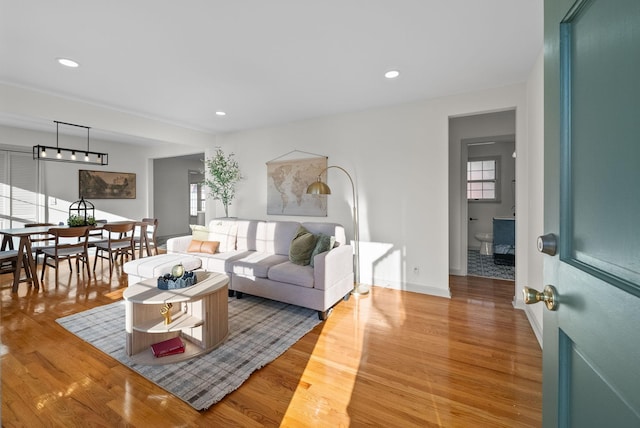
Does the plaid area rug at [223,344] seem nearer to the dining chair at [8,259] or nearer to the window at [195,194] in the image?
the dining chair at [8,259]

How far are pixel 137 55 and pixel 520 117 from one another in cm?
401

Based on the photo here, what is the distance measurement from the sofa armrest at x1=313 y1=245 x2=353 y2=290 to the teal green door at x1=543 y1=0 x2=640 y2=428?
7.21ft

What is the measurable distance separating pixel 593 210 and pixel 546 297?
307 millimetres

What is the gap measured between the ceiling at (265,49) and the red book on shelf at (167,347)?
2.49m

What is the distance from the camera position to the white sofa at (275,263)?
119 inches

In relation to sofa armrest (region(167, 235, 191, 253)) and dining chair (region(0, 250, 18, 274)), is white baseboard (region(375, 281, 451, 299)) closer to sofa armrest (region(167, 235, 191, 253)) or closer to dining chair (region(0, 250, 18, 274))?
sofa armrest (region(167, 235, 191, 253))

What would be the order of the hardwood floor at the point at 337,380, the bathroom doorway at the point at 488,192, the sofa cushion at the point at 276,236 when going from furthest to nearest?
the bathroom doorway at the point at 488,192, the sofa cushion at the point at 276,236, the hardwood floor at the point at 337,380

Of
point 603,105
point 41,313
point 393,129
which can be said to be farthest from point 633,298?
point 41,313

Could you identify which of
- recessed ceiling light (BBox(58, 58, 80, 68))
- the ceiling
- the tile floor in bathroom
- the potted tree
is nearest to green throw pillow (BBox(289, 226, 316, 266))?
the ceiling

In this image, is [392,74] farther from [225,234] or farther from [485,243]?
[485,243]

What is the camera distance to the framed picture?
6290mm

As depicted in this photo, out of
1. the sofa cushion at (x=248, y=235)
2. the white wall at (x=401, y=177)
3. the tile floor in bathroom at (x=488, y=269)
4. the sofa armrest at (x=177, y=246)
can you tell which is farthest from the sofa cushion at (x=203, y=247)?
the tile floor in bathroom at (x=488, y=269)

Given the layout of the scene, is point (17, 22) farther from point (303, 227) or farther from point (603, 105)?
point (603, 105)

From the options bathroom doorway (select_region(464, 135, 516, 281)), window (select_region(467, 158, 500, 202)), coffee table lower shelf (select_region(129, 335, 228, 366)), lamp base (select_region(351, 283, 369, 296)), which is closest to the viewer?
coffee table lower shelf (select_region(129, 335, 228, 366))
